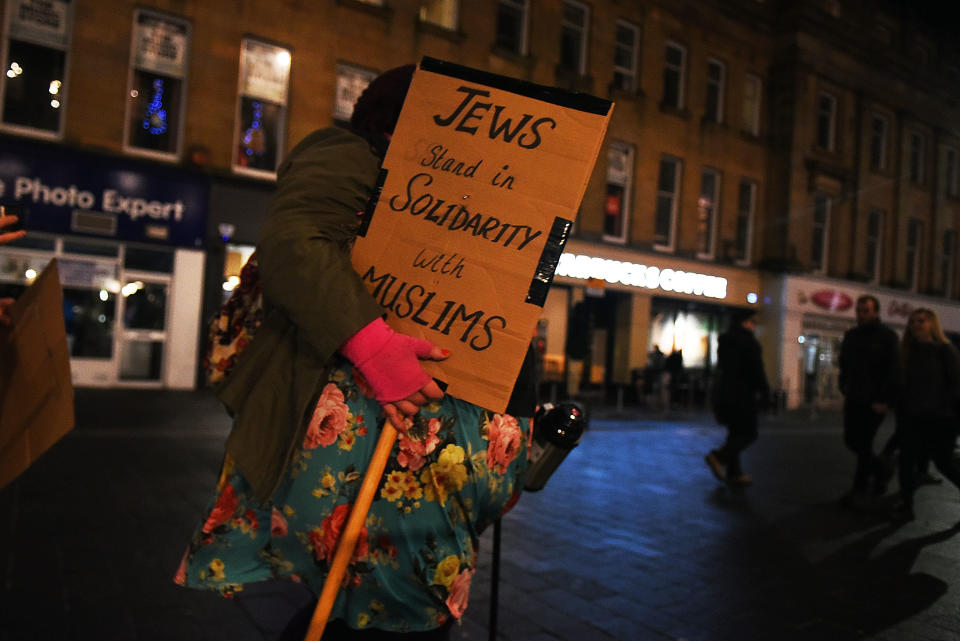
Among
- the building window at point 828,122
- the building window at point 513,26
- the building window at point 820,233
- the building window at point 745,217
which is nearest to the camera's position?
the building window at point 513,26

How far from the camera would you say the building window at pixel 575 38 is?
19.6m

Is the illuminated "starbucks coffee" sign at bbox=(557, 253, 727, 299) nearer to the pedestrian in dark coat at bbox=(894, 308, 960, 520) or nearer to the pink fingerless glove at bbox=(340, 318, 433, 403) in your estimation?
the pedestrian in dark coat at bbox=(894, 308, 960, 520)

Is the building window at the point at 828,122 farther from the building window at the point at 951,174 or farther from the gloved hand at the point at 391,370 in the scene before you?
the gloved hand at the point at 391,370

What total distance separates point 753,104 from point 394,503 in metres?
25.1

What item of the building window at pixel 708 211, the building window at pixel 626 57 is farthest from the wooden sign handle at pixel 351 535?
the building window at pixel 708 211

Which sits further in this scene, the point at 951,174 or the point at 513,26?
the point at 951,174

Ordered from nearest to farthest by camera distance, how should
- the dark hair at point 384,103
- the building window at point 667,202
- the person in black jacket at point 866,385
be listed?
the dark hair at point 384,103 → the person in black jacket at point 866,385 → the building window at point 667,202

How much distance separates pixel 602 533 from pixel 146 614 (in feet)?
9.75

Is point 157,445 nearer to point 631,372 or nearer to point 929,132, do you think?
point 631,372

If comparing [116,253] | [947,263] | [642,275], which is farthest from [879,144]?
[116,253]

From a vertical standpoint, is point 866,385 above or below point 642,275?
below

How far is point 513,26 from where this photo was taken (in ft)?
61.4

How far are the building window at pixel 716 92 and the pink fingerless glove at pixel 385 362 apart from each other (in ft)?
76.6

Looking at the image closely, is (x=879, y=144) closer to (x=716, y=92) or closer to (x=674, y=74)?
(x=716, y=92)
